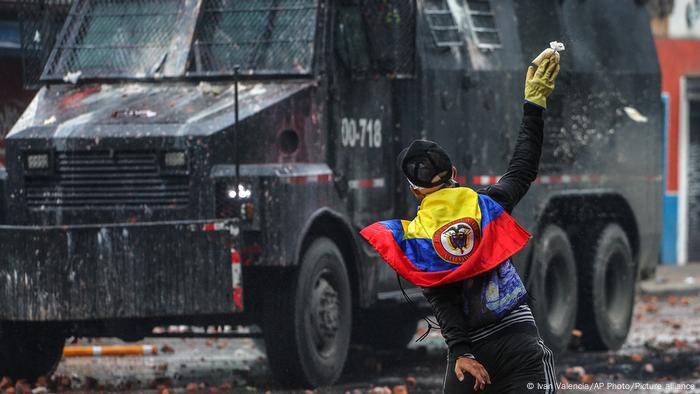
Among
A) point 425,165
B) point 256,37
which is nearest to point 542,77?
point 425,165

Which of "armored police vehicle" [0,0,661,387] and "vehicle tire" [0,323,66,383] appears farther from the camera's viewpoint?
"vehicle tire" [0,323,66,383]

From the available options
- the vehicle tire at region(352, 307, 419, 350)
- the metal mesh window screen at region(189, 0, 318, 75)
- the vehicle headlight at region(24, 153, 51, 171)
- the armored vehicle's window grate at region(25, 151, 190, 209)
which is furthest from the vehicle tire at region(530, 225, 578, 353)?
the vehicle headlight at region(24, 153, 51, 171)

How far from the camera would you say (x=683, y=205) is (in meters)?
27.9

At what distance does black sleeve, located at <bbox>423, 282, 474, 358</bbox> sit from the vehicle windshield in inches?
223

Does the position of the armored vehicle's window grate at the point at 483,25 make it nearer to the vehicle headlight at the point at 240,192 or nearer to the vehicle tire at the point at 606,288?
the vehicle tire at the point at 606,288

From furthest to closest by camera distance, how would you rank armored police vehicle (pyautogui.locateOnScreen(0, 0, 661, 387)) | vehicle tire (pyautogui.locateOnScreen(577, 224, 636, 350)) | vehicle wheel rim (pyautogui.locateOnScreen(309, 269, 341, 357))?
vehicle tire (pyautogui.locateOnScreen(577, 224, 636, 350)) → vehicle wheel rim (pyautogui.locateOnScreen(309, 269, 341, 357)) → armored police vehicle (pyautogui.locateOnScreen(0, 0, 661, 387))

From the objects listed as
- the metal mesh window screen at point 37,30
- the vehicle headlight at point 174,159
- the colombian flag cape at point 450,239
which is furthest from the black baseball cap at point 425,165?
the metal mesh window screen at point 37,30

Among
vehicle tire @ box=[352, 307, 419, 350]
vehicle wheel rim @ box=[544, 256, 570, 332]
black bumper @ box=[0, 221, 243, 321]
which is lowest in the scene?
vehicle tire @ box=[352, 307, 419, 350]

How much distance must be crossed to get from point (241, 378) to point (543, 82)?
645 centimetres

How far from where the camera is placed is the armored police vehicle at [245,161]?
35.2 feet

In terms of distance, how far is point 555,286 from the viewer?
1474cm

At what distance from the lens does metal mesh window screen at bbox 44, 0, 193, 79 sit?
39.7 feet

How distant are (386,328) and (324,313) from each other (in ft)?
9.69

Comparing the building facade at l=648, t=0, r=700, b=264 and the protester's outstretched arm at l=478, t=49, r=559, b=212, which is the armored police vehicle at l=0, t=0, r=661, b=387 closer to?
the protester's outstretched arm at l=478, t=49, r=559, b=212
